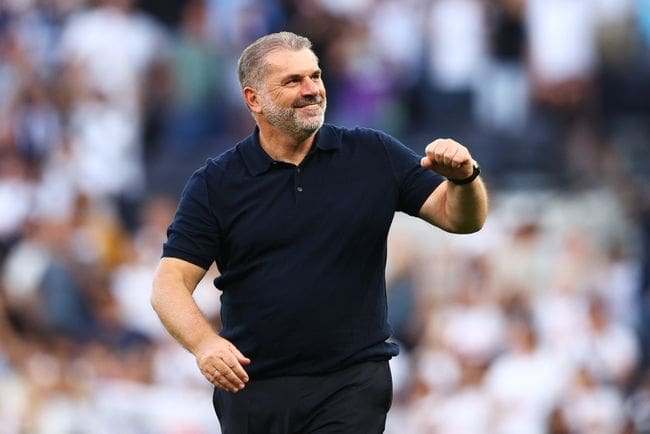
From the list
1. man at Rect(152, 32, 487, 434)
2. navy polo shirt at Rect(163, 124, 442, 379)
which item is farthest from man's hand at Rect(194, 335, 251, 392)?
navy polo shirt at Rect(163, 124, 442, 379)

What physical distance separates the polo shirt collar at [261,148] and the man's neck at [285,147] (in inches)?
0.8

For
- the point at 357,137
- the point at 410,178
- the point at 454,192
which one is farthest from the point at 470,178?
the point at 357,137

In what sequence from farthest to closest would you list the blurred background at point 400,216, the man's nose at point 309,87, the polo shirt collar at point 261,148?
1. the blurred background at point 400,216
2. the polo shirt collar at point 261,148
3. the man's nose at point 309,87

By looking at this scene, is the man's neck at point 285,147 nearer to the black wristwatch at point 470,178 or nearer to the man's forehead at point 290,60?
the man's forehead at point 290,60

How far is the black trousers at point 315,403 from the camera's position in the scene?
18.4 ft

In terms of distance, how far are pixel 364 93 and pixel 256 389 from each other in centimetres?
717

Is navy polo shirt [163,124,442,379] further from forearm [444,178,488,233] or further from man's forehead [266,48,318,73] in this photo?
man's forehead [266,48,318,73]

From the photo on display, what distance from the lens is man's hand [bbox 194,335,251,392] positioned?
17.3ft

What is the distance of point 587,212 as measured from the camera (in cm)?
1122

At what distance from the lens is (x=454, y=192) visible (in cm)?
546

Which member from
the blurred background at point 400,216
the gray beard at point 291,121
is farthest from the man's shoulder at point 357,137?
the blurred background at point 400,216

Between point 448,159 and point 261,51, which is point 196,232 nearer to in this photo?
point 261,51

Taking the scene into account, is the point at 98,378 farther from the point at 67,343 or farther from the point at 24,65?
the point at 24,65

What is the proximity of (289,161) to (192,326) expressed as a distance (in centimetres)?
69
